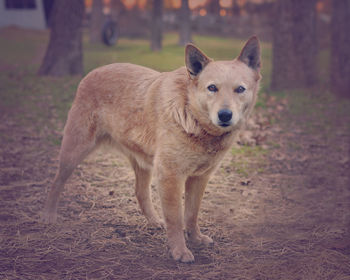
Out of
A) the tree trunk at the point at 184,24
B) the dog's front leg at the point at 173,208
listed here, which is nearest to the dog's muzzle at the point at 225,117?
the dog's front leg at the point at 173,208

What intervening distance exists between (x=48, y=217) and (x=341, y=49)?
9.43 metres

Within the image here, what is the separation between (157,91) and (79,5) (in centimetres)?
860

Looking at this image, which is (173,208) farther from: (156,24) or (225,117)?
(156,24)

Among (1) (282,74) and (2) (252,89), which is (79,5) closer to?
(1) (282,74)

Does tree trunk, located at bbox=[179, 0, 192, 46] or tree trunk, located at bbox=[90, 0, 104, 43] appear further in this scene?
tree trunk, located at bbox=[90, 0, 104, 43]

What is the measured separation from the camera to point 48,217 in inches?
167

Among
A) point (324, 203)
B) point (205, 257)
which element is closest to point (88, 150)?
point (205, 257)

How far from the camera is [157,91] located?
3.86 metres

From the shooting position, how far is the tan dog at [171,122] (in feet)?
11.4

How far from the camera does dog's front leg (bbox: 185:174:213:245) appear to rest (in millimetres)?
3941

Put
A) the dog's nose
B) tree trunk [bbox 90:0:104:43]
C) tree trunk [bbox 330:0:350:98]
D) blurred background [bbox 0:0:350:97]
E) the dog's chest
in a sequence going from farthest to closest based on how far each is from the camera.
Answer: tree trunk [bbox 90:0:104:43] → tree trunk [bbox 330:0:350:98] → blurred background [bbox 0:0:350:97] → the dog's chest → the dog's nose

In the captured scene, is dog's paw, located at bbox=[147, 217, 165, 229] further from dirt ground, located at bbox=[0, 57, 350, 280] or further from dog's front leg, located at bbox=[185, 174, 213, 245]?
dog's front leg, located at bbox=[185, 174, 213, 245]

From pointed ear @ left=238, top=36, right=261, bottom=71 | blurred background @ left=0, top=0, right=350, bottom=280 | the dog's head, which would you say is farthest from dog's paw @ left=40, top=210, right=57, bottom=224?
pointed ear @ left=238, top=36, right=261, bottom=71

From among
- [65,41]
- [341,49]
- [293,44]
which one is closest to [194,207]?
[293,44]
